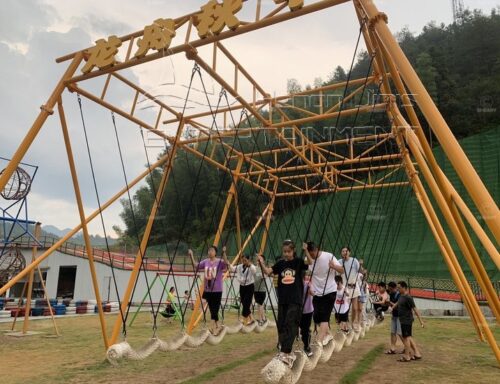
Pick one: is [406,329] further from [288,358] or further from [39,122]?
[39,122]

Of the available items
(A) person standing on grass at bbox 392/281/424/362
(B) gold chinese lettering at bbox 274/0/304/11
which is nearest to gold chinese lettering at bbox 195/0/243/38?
(B) gold chinese lettering at bbox 274/0/304/11

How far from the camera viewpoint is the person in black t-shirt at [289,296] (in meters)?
5.17

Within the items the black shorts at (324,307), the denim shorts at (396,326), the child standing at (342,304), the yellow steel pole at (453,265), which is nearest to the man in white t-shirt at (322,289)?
the black shorts at (324,307)

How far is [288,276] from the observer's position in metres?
5.59

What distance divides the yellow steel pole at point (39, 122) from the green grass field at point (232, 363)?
3.10 m

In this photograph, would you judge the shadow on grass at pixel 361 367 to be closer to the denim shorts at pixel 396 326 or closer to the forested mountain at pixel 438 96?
the denim shorts at pixel 396 326

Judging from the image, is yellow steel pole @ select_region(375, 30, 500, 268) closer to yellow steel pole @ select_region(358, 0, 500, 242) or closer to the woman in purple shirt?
yellow steel pole @ select_region(358, 0, 500, 242)

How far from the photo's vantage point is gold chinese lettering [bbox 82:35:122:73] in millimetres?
6680

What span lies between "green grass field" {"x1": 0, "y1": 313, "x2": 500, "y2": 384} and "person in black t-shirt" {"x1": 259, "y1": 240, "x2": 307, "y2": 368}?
1.36m

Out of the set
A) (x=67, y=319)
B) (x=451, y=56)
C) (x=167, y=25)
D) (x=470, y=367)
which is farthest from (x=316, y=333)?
(x=451, y=56)

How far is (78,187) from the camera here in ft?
24.2

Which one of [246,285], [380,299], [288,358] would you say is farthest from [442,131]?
[380,299]

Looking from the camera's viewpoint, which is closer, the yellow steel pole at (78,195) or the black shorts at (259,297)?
the yellow steel pole at (78,195)

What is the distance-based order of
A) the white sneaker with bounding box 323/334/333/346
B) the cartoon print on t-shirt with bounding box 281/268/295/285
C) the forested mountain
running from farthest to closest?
1. the forested mountain
2. the white sneaker with bounding box 323/334/333/346
3. the cartoon print on t-shirt with bounding box 281/268/295/285
